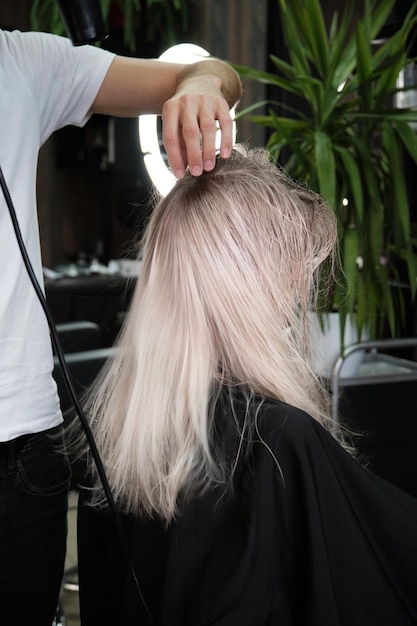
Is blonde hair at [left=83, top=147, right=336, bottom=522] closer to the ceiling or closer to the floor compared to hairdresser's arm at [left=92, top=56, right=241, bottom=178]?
closer to the floor

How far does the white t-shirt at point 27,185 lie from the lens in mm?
1193

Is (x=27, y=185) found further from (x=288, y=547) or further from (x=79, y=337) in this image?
(x=79, y=337)

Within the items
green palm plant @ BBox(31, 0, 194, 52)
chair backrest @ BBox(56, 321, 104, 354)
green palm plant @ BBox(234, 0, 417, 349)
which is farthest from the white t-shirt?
green palm plant @ BBox(31, 0, 194, 52)

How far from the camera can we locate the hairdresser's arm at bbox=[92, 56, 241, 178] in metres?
0.99

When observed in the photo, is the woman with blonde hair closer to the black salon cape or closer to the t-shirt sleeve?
the black salon cape

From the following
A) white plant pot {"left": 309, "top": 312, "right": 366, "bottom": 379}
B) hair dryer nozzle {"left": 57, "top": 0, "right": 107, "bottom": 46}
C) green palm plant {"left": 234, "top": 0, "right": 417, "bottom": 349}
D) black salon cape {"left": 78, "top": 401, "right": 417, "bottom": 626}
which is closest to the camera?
hair dryer nozzle {"left": 57, "top": 0, "right": 107, "bottom": 46}

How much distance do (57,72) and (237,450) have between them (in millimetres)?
742

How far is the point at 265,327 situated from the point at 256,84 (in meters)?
→ 3.18

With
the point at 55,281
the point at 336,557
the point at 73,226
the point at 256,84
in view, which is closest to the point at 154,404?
the point at 336,557

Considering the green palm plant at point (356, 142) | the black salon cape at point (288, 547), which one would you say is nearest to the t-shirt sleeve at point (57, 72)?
the black salon cape at point (288, 547)

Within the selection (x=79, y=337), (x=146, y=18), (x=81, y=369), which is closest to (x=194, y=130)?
(x=81, y=369)

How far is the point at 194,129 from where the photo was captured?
3.21 ft

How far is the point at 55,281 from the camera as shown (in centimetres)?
511

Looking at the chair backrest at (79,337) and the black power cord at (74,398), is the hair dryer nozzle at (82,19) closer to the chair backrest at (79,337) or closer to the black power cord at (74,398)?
the black power cord at (74,398)
